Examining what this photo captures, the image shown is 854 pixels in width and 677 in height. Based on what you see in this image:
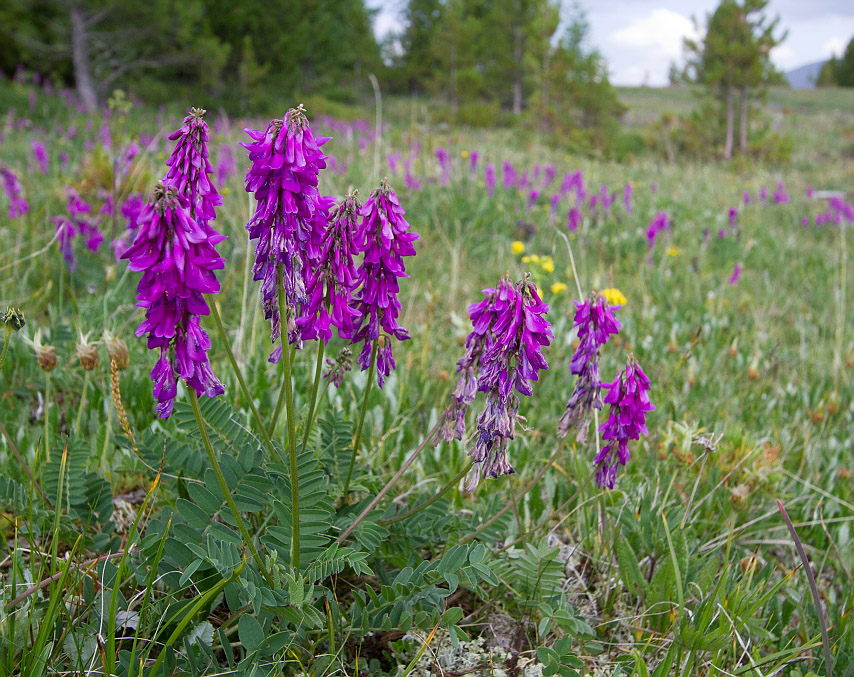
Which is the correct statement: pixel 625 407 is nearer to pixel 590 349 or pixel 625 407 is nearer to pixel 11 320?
pixel 590 349

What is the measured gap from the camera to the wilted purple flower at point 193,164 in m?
1.19

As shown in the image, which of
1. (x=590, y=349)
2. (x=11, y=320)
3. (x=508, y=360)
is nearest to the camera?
(x=508, y=360)

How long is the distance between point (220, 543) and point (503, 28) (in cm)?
3662

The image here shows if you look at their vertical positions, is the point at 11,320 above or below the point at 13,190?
below

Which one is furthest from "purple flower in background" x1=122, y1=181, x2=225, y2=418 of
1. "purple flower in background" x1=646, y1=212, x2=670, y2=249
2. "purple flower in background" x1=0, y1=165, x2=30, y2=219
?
"purple flower in background" x1=646, y1=212, x2=670, y2=249

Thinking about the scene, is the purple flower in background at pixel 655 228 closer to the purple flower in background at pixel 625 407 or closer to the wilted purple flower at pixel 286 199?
the purple flower in background at pixel 625 407

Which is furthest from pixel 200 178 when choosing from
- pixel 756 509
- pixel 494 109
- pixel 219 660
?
pixel 494 109

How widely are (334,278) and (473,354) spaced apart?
0.37 m

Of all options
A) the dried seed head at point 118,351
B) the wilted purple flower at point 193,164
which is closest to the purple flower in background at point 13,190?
the dried seed head at point 118,351

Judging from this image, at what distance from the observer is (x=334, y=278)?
1394 millimetres

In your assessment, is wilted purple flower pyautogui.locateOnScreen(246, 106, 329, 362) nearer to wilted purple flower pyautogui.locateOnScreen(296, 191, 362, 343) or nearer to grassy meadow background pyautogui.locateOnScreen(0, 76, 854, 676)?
wilted purple flower pyautogui.locateOnScreen(296, 191, 362, 343)

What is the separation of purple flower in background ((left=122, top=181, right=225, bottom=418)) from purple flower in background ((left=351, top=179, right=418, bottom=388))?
0.39 metres

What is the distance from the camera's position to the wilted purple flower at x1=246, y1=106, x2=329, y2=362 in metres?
1.20

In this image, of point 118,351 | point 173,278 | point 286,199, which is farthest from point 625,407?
point 118,351
